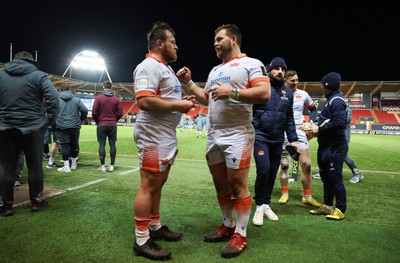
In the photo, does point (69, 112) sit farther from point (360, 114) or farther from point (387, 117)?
point (387, 117)

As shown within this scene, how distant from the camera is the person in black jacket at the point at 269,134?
3.69 metres

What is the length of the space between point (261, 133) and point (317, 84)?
43024 mm

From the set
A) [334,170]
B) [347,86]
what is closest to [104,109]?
[334,170]

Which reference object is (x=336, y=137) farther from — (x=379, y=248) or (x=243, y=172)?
(x=243, y=172)

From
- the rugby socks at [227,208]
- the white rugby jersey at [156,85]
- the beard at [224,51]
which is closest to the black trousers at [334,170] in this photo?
the rugby socks at [227,208]

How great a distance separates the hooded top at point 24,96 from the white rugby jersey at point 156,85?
6.41 feet

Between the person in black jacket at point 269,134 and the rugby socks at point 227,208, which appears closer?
the rugby socks at point 227,208

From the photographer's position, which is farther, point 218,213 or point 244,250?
point 218,213

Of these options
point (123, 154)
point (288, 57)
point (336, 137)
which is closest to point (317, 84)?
point (288, 57)

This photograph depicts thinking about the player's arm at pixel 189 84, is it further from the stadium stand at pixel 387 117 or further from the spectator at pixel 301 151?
the stadium stand at pixel 387 117

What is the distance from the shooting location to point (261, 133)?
3756 mm

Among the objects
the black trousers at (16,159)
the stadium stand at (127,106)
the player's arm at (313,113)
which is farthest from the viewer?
the stadium stand at (127,106)

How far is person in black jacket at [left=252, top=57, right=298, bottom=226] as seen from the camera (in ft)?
12.1

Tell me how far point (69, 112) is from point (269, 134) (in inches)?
216
